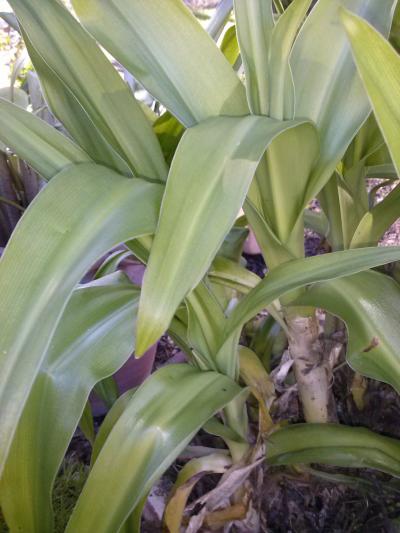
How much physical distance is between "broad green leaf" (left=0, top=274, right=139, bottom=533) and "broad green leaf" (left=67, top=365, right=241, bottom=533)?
35 millimetres

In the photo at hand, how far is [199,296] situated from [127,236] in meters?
0.15

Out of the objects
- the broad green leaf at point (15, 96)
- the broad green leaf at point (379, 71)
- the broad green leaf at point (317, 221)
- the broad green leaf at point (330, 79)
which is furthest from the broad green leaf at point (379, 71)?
the broad green leaf at point (15, 96)

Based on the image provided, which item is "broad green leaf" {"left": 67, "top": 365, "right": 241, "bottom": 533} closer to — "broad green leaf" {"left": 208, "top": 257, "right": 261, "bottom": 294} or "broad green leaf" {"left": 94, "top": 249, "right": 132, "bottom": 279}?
"broad green leaf" {"left": 208, "top": 257, "right": 261, "bottom": 294}

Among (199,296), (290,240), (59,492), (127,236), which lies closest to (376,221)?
(290,240)

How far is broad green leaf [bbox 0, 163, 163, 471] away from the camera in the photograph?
28cm

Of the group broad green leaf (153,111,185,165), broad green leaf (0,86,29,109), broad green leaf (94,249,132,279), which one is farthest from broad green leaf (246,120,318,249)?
broad green leaf (0,86,29,109)

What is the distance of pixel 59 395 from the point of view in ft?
1.45

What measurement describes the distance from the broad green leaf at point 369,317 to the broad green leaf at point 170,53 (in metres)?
0.18

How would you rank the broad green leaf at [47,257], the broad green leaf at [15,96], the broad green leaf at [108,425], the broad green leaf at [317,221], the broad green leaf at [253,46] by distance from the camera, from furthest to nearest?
the broad green leaf at [15,96] → the broad green leaf at [317,221] → the broad green leaf at [108,425] → the broad green leaf at [253,46] → the broad green leaf at [47,257]

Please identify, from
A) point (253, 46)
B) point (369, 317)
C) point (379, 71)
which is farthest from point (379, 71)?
point (369, 317)

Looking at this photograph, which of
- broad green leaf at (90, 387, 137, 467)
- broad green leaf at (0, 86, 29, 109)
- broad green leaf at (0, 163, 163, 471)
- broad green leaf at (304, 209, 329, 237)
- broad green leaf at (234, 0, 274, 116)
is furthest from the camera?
broad green leaf at (0, 86, 29, 109)

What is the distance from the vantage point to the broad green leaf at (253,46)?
1.26 ft

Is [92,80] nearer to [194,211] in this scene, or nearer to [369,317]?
[194,211]

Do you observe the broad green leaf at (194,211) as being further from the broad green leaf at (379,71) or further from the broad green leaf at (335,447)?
the broad green leaf at (335,447)
